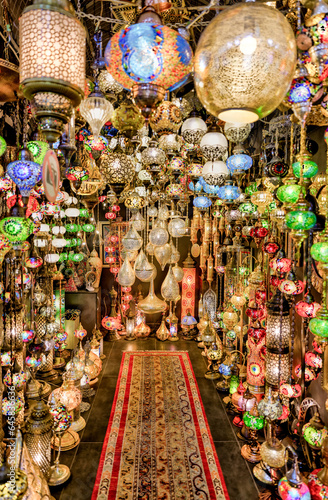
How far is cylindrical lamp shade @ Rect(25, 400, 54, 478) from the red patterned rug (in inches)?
19.8

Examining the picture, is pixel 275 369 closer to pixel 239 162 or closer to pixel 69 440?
pixel 239 162

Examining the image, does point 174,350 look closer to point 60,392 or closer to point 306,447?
point 60,392

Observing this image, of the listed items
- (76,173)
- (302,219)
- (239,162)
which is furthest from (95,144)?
(302,219)

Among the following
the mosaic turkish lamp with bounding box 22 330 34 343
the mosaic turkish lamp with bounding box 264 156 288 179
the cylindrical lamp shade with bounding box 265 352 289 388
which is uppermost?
the mosaic turkish lamp with bounding box 264 156 288 179

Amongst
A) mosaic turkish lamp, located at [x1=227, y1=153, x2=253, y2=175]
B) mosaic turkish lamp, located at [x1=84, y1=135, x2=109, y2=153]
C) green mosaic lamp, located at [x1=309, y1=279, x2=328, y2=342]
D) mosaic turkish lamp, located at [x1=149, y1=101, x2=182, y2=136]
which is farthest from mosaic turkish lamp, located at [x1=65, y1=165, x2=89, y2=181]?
green mosaic lamp, located at [x1=309, y1=279, x2=328, y2=342]

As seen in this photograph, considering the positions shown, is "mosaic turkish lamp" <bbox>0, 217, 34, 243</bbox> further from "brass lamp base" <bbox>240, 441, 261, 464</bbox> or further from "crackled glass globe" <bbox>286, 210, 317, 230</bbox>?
"brass lamp base" <bbox>240, 441, 261, 464</bbox>

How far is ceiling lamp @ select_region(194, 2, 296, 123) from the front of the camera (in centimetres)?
77

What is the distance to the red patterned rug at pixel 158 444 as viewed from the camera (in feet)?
9.72

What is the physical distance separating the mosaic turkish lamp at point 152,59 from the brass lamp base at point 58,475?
324 centimetres

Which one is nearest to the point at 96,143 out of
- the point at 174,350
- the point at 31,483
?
the point at 31,483

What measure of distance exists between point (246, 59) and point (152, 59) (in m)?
0.24

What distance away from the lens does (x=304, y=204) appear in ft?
→ 3.89

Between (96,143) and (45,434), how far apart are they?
2445 mm

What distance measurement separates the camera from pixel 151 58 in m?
0.88
